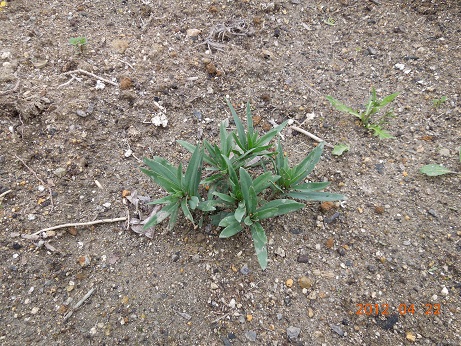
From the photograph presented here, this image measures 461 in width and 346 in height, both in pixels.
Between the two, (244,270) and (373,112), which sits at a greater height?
(373,112)

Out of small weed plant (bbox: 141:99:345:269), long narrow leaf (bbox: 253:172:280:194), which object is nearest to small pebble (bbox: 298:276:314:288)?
small weed plant (bbox: 141:99:345:269)

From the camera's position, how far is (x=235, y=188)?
187 centimetres

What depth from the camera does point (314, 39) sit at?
9.96 feet

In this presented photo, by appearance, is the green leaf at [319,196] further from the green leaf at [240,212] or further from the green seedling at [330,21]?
the green seedling at [330,21]

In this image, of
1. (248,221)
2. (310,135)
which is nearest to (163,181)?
(248,221)

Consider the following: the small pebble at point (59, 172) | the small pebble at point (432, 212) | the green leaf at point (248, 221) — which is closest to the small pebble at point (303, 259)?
the green leaf at point (248, 221)

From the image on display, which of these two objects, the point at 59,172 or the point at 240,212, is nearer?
the point at 240,212

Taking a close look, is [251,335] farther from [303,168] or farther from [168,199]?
[303,168]

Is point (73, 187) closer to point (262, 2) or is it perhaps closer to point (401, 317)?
point (401, 317)

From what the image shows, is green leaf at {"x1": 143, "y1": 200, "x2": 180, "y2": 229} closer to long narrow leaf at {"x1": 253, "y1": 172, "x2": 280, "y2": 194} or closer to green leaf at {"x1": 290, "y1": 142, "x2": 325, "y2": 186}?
long narrow leaf at {"x1": 253, "y1": 172, "x2": 280, "y2": 194}

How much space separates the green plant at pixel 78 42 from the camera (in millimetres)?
2719

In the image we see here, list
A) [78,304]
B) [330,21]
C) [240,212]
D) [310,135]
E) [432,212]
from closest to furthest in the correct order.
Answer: [240,212] → [78,304] → [432,212] → [310,135] → [330,21]

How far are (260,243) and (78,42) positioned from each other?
7.09 feet
